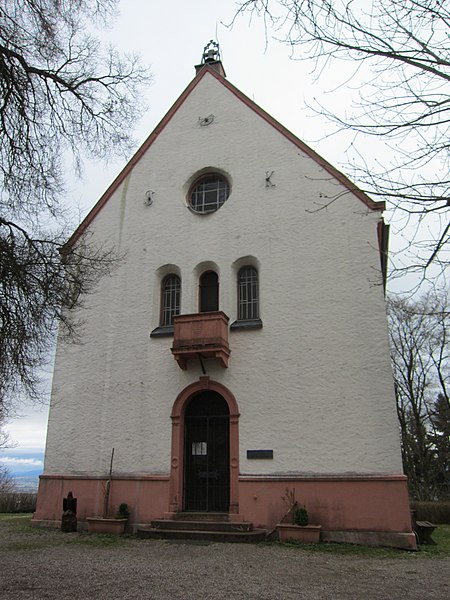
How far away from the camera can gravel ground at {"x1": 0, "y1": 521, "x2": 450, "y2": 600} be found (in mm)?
6773

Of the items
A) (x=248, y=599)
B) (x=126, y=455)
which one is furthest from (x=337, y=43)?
(x=126, y=455)

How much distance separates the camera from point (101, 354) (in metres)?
14.9

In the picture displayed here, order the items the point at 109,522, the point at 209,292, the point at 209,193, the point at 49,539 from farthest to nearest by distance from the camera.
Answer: the point at 209,193 → the point at 209,292 → the point at 109,522 → the point at 49,539

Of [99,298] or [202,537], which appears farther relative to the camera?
[99,298]

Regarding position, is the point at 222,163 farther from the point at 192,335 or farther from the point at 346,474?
the point at 346,474

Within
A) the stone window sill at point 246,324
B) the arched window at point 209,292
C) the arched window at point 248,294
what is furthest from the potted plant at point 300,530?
the arched window at point 209,292

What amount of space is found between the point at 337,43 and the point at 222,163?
10.7 metres

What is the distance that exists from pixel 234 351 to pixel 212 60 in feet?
36.0

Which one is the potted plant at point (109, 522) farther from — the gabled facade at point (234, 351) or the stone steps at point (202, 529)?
the stone steps at point (202, 529)

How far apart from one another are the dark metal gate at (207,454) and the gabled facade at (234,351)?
35mm

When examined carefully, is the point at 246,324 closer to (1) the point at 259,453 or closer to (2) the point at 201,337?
(2) the point at 201,337

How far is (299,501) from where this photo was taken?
467 inches

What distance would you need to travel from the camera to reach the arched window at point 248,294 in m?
14.1

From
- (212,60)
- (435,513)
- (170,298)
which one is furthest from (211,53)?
(435,513)
